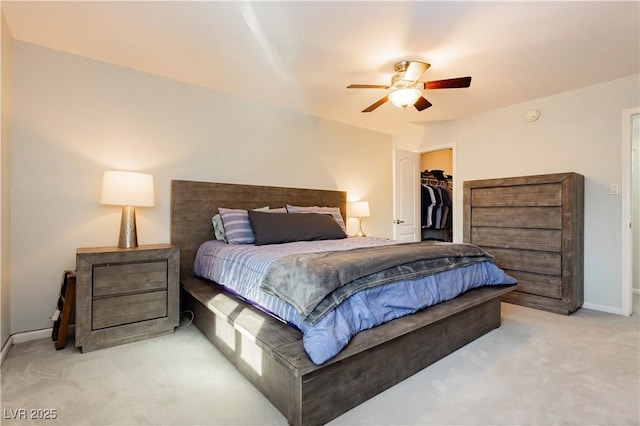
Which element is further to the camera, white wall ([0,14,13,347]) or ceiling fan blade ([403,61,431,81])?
ceiling fan blade ([403,61,431,81])

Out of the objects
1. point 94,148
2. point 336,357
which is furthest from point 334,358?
point 94,148

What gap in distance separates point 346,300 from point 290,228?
1514mm

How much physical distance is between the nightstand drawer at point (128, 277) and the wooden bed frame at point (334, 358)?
29 centimetres

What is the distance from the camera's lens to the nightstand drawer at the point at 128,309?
88.2 inches

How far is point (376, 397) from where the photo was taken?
165 cm

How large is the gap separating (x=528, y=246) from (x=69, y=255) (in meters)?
4.40

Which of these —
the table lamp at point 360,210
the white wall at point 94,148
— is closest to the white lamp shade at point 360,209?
the table lamp at point 360,210

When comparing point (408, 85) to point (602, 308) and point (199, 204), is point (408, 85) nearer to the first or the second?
point (199, 204)

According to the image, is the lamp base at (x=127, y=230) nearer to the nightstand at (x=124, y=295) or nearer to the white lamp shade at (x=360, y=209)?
the nightstand at (x=124, y=295)

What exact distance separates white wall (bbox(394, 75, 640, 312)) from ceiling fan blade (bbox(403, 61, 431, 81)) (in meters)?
1.90

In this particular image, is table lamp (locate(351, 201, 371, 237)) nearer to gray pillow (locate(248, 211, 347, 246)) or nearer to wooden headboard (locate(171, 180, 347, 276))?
gray pillow (locate(248, 211, 347, 246))

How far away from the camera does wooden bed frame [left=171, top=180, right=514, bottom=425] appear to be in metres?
1.40

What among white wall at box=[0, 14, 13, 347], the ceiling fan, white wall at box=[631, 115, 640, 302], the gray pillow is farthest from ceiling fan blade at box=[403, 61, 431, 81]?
white wall at box=[631, 115, 640, 302]

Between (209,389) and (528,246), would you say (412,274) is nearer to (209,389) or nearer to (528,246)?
(209,389)
